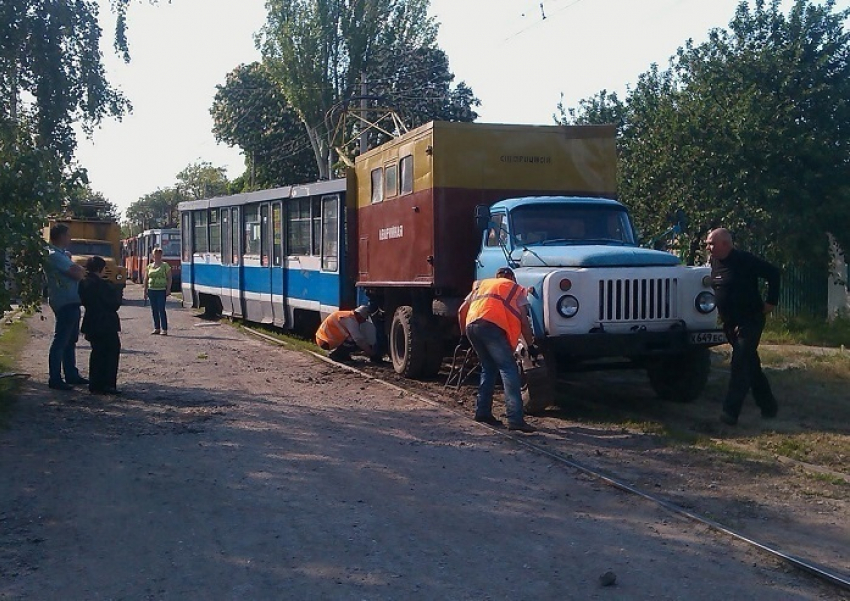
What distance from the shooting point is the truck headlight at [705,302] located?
10.3 metres

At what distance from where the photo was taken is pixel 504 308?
31.6ft

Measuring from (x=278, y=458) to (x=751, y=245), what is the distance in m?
14.8

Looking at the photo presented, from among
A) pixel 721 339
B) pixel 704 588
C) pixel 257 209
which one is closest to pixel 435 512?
pixel 704 588

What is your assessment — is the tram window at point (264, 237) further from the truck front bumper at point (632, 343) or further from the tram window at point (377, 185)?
the truck front bumper at point (632, 343)

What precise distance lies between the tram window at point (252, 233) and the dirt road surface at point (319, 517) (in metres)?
10.1

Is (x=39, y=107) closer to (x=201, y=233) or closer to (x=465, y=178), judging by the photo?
(x=465, y=178)

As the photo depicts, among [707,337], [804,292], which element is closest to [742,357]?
[707,337]

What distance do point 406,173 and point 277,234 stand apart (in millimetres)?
6653

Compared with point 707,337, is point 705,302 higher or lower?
higher

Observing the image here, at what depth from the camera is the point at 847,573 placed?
549 cm

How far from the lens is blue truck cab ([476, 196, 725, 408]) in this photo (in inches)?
390

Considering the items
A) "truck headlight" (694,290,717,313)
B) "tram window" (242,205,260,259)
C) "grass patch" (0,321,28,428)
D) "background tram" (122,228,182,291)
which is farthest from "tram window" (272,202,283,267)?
"background tram" (122,228,182,291)

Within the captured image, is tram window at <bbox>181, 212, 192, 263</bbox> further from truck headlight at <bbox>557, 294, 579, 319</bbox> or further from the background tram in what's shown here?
truck headlight at <bbox>557, 294, 579, 319</bbox>

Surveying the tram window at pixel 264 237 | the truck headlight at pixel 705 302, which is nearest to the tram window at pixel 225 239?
the tram window at pixel 264 237
